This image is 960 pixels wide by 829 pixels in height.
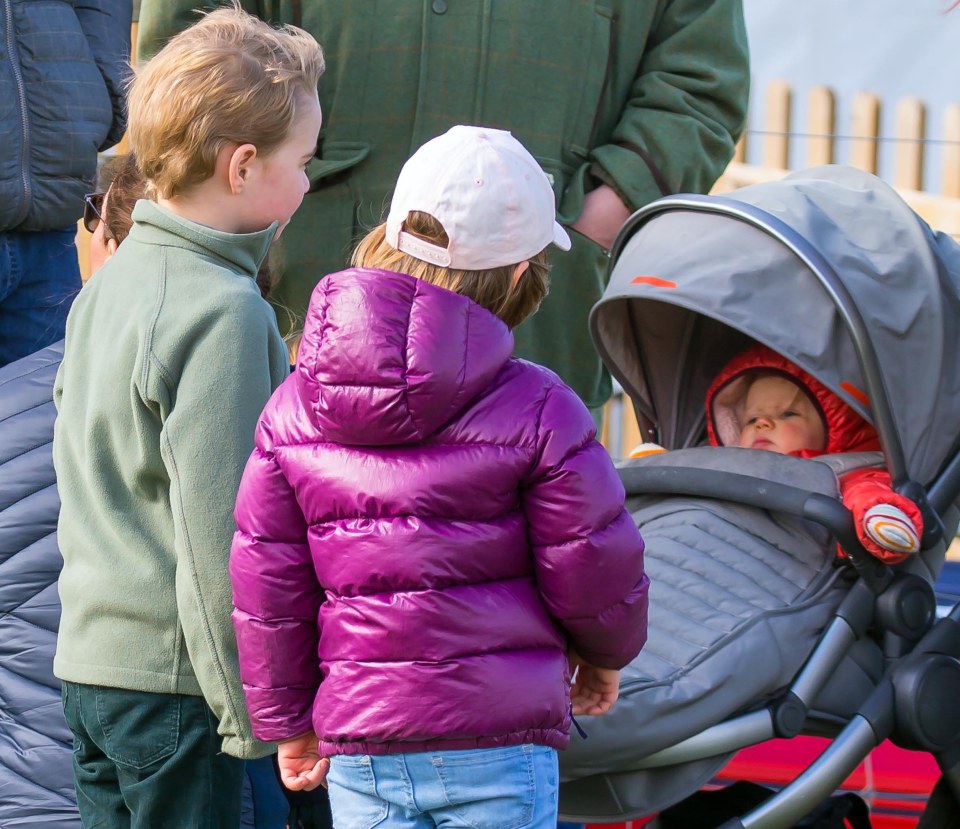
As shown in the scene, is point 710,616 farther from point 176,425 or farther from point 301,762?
point 176,425

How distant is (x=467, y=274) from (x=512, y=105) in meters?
1.46

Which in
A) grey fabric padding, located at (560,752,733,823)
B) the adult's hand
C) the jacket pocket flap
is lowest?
grey fabric padding, located at (560,752,733,823)

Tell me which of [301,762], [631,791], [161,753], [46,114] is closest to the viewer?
[301,762]

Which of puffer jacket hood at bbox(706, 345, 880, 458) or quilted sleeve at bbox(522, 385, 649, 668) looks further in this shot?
puffer jacket hood at bbox(706, 345, 880, 458)

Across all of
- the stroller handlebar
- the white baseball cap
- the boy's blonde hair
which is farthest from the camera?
the stroller handlebar

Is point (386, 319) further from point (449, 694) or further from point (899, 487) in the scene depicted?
point (899, 487)

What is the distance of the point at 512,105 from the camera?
330cm

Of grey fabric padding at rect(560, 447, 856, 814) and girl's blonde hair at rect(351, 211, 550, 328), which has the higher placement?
girl's blonde hair at rect(351, 211, 550, 328)

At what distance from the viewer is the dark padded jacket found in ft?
11.4

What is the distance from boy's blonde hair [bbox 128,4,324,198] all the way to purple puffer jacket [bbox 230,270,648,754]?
0.40 m

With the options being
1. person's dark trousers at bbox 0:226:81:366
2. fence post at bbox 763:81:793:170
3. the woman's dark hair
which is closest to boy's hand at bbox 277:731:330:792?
the woman's dark hair

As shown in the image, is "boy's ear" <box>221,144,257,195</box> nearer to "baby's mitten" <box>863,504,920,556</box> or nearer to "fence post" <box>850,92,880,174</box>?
"baby's mitten" <box>863,504,920,556</box>

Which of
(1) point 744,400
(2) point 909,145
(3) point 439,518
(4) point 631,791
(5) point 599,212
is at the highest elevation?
(3) point 439,518

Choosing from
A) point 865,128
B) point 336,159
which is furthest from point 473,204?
point 865,128
